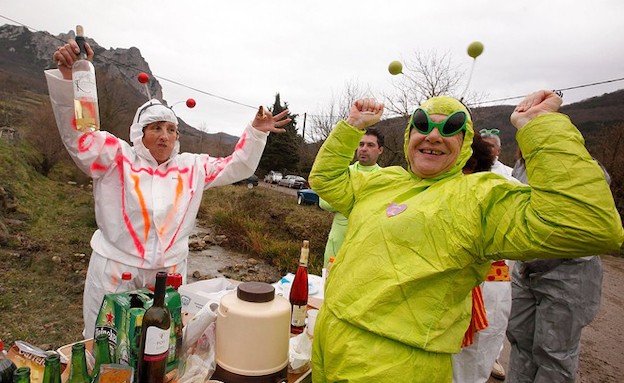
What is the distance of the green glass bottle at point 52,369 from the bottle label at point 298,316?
3.68 ft

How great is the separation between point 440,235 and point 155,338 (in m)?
1.04

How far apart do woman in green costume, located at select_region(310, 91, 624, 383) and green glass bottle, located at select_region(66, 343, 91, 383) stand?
0.84m

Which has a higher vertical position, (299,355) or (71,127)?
(71,127)

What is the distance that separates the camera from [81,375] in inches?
47.4

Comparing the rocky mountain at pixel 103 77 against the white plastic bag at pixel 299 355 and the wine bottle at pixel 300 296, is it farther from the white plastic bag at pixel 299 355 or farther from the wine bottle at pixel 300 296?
the white plastic bag at pixel 299 355

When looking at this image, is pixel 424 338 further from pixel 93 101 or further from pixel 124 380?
pixel 93 101

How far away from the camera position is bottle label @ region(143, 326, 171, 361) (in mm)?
1198

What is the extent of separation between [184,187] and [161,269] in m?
0.51

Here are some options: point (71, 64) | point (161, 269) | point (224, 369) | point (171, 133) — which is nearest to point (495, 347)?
point (224, 369)

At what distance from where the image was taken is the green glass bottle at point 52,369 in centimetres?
113

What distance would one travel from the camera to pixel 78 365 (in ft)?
3.93

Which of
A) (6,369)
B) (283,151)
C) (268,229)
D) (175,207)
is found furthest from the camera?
(283,151)

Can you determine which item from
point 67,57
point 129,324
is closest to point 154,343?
point 129,324

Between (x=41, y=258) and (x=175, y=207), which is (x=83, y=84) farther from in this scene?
(x=41, y=258)
